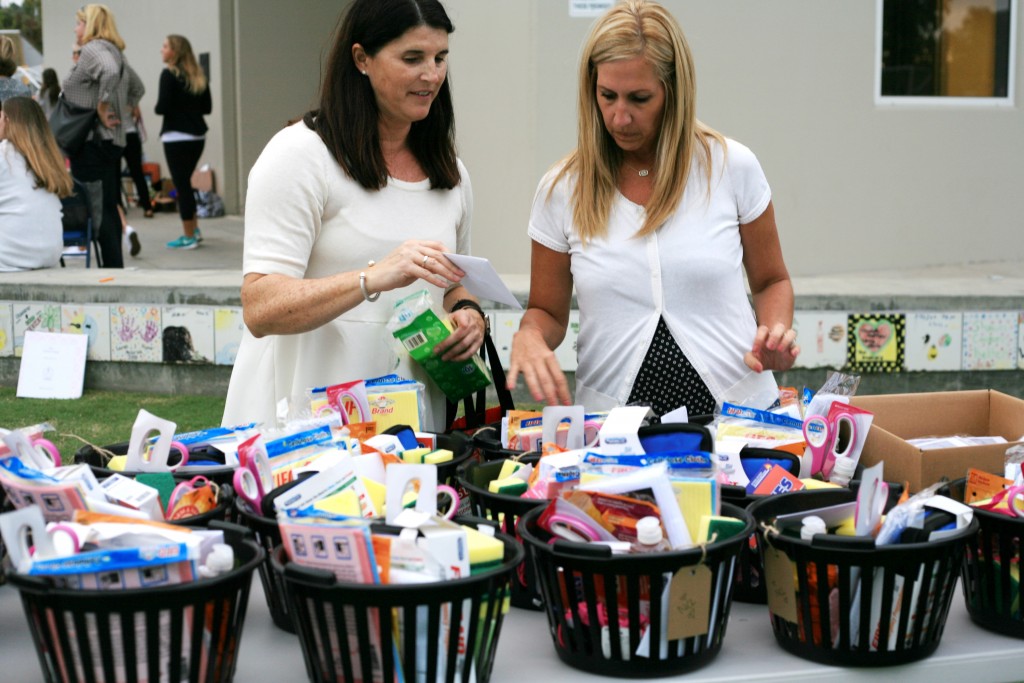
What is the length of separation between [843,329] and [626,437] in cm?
347

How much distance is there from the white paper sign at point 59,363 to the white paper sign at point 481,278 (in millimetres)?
3779

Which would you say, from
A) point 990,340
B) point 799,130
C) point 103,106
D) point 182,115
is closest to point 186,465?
point 990,340

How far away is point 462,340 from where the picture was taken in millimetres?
Answer: 2191

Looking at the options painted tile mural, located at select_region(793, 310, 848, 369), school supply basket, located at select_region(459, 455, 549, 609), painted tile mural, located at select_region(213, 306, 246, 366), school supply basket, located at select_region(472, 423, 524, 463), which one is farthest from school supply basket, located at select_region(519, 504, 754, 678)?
painted tile mural, located at select_region(213, 306, 246, 366)

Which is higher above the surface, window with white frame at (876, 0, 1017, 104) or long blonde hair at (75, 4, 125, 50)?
long blonde hair at (75, 4, 125, 50)

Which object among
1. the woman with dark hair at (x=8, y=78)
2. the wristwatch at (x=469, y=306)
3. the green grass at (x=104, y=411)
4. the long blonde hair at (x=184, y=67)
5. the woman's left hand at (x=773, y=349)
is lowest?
the green grass at (x=104, y=411)

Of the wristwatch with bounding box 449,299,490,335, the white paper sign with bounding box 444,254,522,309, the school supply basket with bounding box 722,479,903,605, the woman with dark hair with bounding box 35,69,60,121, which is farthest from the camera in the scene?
the woman with dark hair with bounding box 35,69,60,121

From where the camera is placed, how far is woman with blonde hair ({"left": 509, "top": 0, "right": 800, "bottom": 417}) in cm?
220

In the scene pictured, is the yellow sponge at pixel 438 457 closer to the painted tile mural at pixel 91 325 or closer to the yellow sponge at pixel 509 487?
the yellow sponge at pixel 509 487

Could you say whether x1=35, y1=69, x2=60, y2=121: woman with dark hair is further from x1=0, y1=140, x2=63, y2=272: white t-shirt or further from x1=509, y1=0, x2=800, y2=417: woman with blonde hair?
x1=509, y1=0, x2=800, y2=417: woman with blonde hair

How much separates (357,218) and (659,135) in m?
0.62

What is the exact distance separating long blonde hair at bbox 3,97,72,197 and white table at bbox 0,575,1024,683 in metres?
5.22

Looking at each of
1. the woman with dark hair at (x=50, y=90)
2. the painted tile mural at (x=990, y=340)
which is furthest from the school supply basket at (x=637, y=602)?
the woman with dark hair at (x=50, y=90)

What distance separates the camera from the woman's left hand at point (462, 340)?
2.18m
